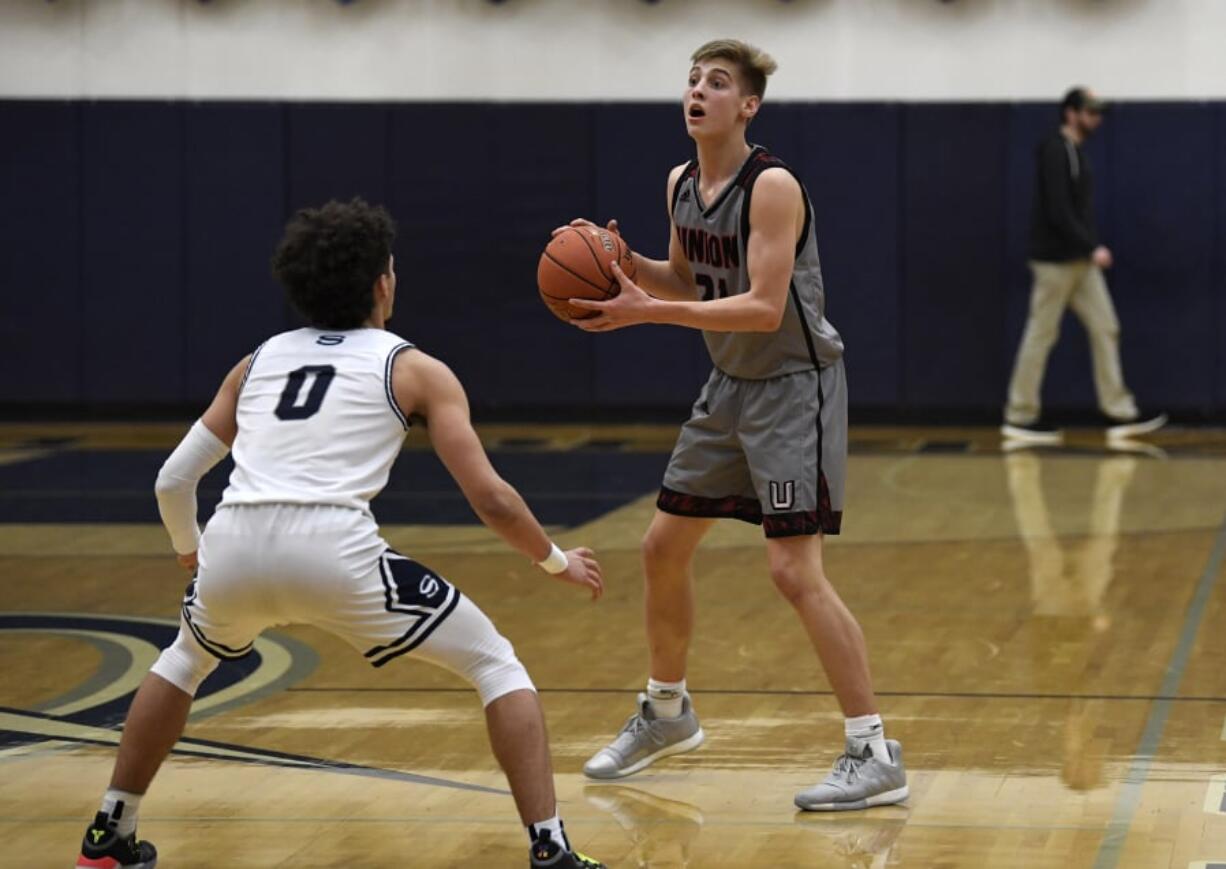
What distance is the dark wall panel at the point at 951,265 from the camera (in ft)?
46.7

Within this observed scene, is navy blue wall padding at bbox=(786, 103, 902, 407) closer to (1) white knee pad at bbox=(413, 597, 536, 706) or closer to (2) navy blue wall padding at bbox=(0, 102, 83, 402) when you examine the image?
(2) navy blue wall padding at bbox=(0, 102, 83, 402)

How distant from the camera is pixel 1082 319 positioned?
44.5ft

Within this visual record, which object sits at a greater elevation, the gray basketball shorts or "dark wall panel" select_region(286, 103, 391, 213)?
"dark wall panel" select_region(286, 103, 391, 213)

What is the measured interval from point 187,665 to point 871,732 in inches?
65.9

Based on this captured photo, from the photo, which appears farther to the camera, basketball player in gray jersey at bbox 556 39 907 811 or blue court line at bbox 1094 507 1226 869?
basketball player in gray jersey at bbox 556 39 907 811

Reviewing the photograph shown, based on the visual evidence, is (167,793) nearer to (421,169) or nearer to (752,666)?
(752,666)

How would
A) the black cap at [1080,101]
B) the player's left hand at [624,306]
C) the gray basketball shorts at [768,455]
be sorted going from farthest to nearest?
the black cap at [1080,101]
the gray basketball shorts at [768,455]
the player's left hand at [624,306]

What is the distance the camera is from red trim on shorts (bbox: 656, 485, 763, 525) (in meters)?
5.41

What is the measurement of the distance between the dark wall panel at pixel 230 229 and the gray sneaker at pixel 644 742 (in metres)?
9.45

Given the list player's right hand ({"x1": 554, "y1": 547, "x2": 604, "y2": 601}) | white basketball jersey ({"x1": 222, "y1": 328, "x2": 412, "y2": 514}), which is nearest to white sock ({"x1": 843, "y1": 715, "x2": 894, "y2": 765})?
player's right hand ({"x1": 554, "y1": 547, "x2": 604, "y2": 601})

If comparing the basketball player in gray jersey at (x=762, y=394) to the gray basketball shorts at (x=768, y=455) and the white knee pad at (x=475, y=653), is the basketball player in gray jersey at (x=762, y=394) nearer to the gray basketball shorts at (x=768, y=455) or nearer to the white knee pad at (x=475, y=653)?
the gray basketball shorts at (x=768, y=455)

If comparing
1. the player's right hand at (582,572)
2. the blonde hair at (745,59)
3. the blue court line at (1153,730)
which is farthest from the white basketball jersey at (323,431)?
the blue court line at (1153,730)

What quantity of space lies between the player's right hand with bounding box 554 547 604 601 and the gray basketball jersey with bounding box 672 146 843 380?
Result: 1.01m

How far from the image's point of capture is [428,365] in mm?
4344
